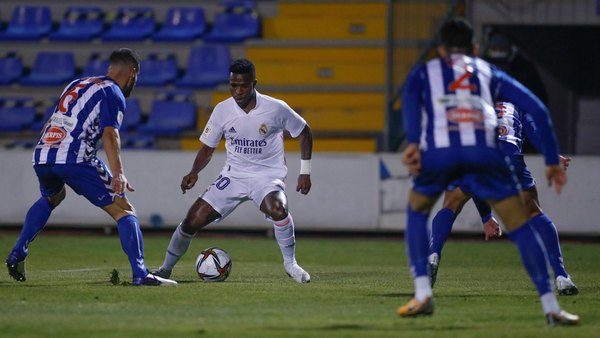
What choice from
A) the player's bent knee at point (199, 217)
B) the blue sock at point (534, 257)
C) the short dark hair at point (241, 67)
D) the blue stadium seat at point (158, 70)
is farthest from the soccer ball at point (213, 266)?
the blue stadium seat at point (158, 70)

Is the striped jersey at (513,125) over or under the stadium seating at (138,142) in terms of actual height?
over

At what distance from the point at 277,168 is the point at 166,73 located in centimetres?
1118

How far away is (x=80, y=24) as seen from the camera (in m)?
22.7

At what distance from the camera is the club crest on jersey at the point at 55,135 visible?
9766 millimetres

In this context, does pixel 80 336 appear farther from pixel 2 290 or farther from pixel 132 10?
pixel 132 10

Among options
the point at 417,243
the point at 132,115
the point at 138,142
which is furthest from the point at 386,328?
the point at 132,115

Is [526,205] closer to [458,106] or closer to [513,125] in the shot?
[513,125]

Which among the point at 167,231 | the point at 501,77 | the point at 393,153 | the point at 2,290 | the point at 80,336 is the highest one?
the point at 501,77

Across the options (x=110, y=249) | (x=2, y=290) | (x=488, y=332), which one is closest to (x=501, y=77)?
(x=488, y=332)

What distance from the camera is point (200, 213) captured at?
34.4 feet

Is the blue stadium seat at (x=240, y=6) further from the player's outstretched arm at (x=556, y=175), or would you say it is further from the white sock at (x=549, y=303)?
the white sock at (x=549, y=303)

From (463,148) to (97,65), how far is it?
15.3 meters

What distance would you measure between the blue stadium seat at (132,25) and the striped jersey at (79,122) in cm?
1259

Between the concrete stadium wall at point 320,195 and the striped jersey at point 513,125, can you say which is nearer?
the striped jersey at point 513,125
